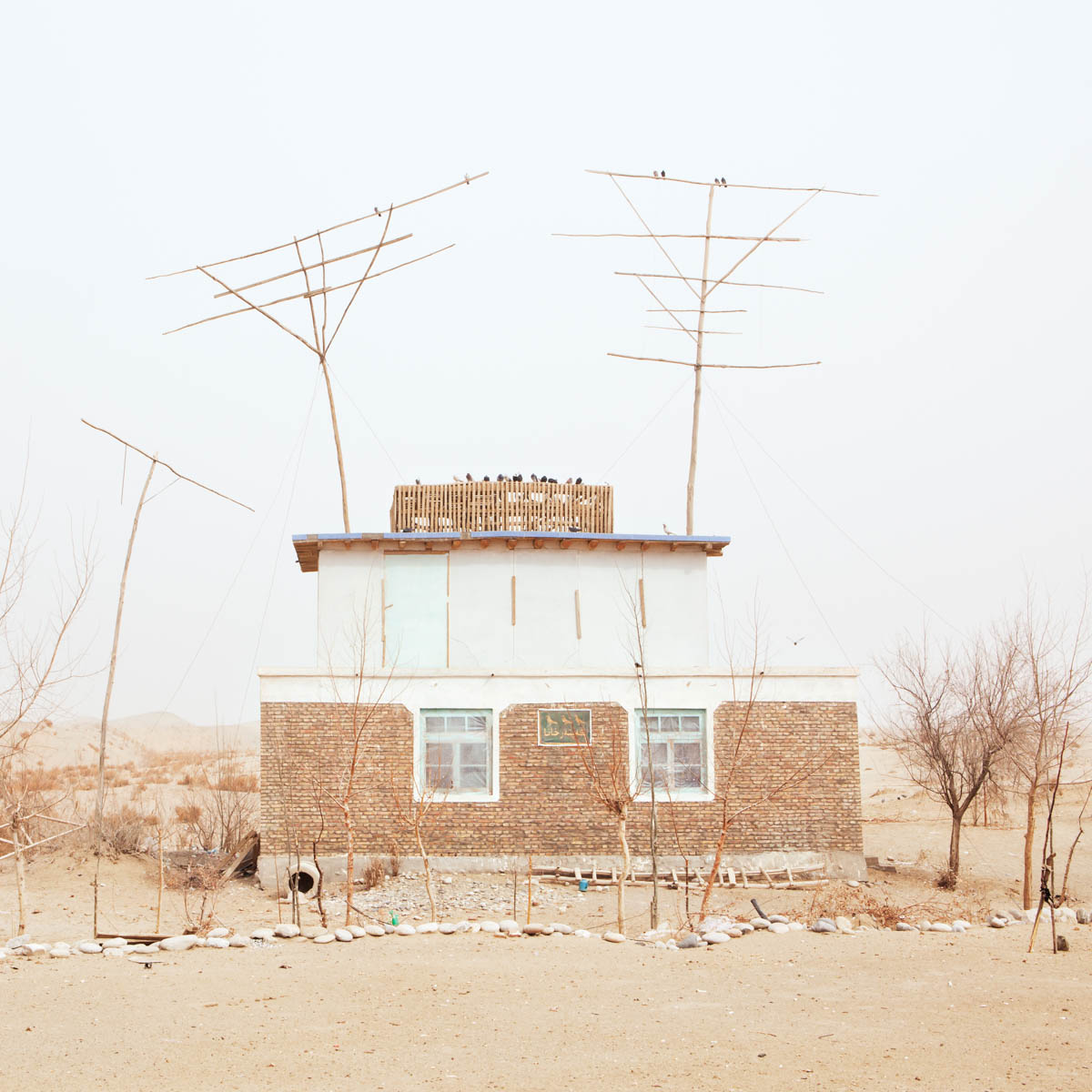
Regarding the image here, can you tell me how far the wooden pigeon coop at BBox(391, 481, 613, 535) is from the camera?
77.6 ft

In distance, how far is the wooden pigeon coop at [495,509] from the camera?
2364 centimetres

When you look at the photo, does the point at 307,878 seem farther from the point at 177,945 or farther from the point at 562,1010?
the point at 562,1010

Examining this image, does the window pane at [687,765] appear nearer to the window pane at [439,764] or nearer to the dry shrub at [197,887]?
the window pane at [439,764]

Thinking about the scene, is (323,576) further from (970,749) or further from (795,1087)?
(795,1087)

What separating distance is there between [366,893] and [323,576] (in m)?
6.73

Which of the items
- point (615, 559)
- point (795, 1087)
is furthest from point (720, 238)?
point (795, 1087)

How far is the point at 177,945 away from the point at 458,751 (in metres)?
8.05

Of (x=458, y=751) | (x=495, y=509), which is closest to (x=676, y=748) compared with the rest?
(x=458, y=751)

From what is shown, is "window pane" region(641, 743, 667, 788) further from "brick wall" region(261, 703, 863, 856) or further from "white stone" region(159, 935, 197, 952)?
"white stone" region(159, 935, 197, 952)

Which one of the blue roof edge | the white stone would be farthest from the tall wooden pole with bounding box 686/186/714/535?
the white stone

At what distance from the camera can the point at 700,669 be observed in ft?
67.8

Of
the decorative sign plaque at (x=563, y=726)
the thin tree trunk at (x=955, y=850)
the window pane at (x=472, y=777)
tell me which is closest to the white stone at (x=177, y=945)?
the window pane at (x=472, y=777)

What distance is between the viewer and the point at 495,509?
23672 millimetres

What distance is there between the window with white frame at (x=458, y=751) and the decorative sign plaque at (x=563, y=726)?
96cm
